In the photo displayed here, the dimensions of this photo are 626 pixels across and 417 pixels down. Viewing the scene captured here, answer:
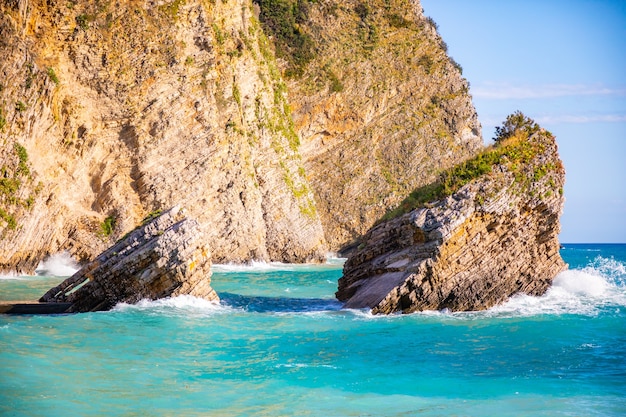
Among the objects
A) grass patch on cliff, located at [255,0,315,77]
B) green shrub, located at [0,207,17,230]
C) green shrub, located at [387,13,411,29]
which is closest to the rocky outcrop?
green shrub, located at [0,207,17,230]

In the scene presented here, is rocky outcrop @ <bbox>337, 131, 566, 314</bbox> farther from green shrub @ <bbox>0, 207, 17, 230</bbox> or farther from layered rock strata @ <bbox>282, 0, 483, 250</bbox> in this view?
layered rock strata @ <bbox>282, 0, 483, 250</bbox>

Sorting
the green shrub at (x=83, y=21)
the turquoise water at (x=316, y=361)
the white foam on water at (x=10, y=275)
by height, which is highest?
the green shrub at (x=83, y=21)

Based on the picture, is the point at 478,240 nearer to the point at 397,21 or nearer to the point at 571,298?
the point at 571,298

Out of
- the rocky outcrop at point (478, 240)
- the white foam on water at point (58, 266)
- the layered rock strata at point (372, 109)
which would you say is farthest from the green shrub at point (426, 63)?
the rocky outcrop at point (478, 240)

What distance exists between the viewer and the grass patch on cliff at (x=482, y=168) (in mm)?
24047

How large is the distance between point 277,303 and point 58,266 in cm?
1765

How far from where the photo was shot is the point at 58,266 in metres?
40.7

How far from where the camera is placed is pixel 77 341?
18.3 meters

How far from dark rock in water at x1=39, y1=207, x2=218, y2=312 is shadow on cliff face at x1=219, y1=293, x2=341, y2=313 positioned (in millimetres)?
2681

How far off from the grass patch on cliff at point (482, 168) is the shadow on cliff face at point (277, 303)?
4189 mm

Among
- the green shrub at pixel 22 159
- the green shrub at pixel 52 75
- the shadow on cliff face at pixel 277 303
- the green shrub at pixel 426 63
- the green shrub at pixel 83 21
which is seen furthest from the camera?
the green shrub at pixel 426 63

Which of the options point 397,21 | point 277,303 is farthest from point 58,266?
point 397,21

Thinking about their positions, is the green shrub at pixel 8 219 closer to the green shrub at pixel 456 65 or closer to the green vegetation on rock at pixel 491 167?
the green vegetation on rock at pixel 491 167

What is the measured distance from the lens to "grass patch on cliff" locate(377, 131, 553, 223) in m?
24.0
